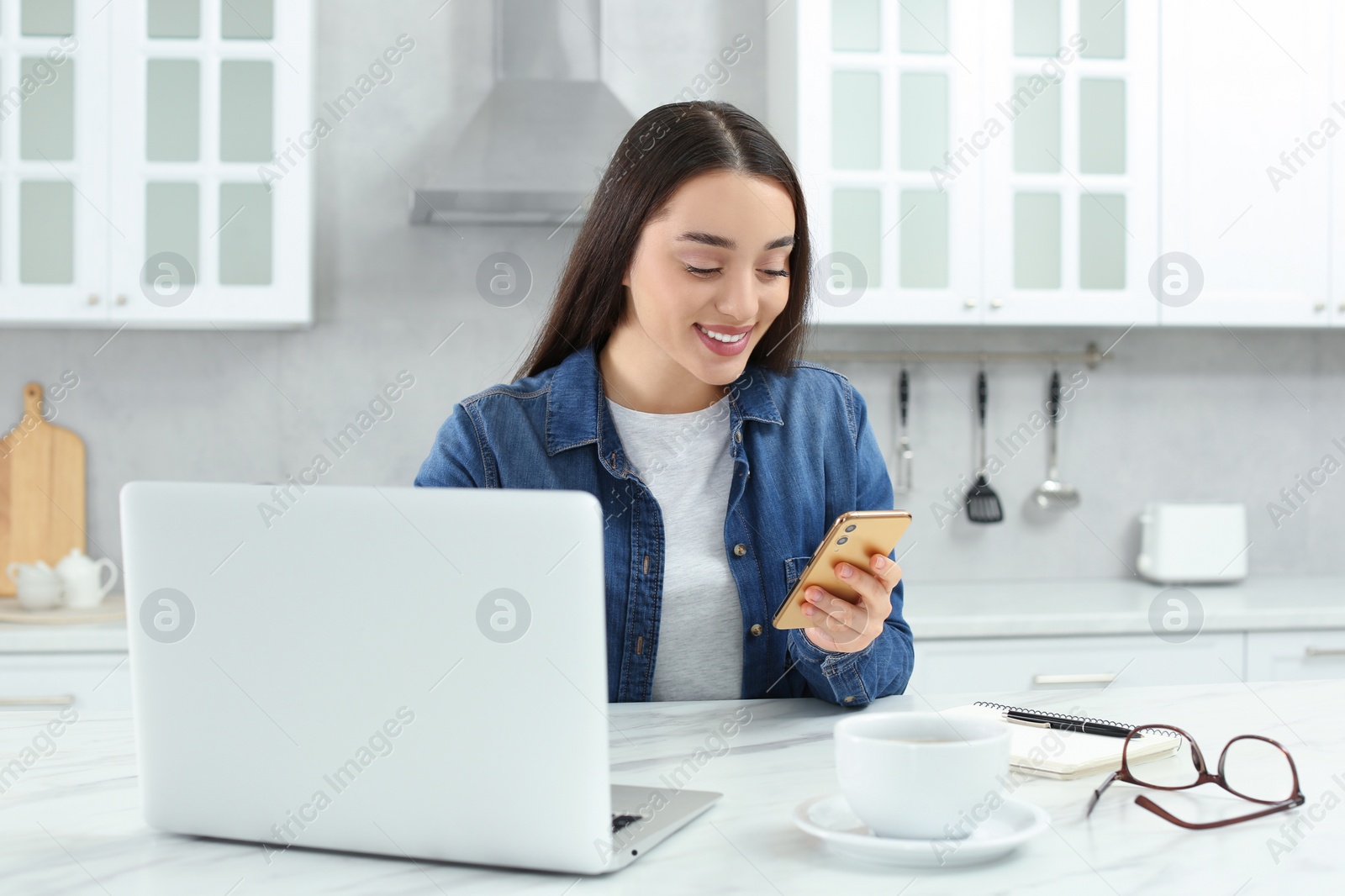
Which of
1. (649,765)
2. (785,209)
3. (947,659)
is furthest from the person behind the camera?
(947,659)

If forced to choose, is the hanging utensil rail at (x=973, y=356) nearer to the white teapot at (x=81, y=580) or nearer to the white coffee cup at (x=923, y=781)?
the white teapot at (x=81, y=580)

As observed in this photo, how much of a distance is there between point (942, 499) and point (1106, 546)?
453 millimetres

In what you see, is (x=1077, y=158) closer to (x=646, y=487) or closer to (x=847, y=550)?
(x=646, y=487)

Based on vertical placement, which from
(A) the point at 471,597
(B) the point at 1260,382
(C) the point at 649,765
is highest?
(B) the point at 1260,382

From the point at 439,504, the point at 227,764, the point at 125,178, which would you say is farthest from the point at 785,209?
the point at 125,178

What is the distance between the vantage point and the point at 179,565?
782 mm

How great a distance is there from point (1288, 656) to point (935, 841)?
2.08 metres

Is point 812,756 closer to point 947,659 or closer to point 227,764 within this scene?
point 227,764

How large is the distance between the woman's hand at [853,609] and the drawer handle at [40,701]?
170 cm

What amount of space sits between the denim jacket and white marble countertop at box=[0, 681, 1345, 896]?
1.05 feet

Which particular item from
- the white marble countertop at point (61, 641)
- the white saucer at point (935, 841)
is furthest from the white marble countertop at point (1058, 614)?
the white saucer at point (935, 841)

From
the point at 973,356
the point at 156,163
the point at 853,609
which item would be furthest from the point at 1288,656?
the point at 156,163

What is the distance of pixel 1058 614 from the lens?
7.93ft

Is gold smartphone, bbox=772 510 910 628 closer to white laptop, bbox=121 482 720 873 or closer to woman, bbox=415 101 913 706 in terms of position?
woman, bbox=415 101 913 706
